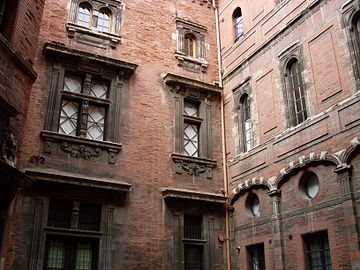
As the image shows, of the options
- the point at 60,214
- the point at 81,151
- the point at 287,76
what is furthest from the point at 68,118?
the point at 287,76

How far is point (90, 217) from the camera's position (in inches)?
448

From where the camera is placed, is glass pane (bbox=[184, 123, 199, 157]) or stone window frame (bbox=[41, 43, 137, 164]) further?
glass pane (bbox=[184, 123, 199, 157])

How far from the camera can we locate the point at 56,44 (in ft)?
40.7

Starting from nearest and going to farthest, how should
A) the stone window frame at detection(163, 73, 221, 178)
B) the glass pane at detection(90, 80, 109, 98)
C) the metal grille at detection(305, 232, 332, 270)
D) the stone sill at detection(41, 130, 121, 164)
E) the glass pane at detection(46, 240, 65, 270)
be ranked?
1. the metal grille at detection(305, 232, 332, 270)
2. the glass pane at detection(46, 240, 65, 270)
3. the stone sill at detection(41, 130, 121, 164)
4. the glass pane at detection(90, 80, 109, 98)
5. the stone window frame at detection(163, 73, 221, 178)

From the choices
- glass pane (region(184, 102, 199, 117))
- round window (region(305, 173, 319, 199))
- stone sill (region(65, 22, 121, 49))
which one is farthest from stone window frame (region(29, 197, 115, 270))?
stone sill (region(65, 22, 121, 49))

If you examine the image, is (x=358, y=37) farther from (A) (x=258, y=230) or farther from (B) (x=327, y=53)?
(A) (x=258, y=230)

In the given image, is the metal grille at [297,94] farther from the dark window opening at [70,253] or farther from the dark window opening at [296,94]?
the dark window opening at [70,253]

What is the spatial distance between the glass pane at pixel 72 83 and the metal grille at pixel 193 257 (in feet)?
17.5

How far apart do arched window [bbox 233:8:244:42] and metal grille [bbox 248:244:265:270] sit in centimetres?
681

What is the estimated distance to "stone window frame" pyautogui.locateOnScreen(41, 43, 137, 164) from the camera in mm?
11547

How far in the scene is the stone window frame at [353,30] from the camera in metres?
9.74

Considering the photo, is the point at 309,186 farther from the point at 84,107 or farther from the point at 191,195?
the point at 84,107

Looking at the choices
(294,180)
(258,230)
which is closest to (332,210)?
(294,180)

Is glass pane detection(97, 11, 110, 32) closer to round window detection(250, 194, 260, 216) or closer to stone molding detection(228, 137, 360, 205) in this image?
stone molding detection(228, 137, 360, 205)
